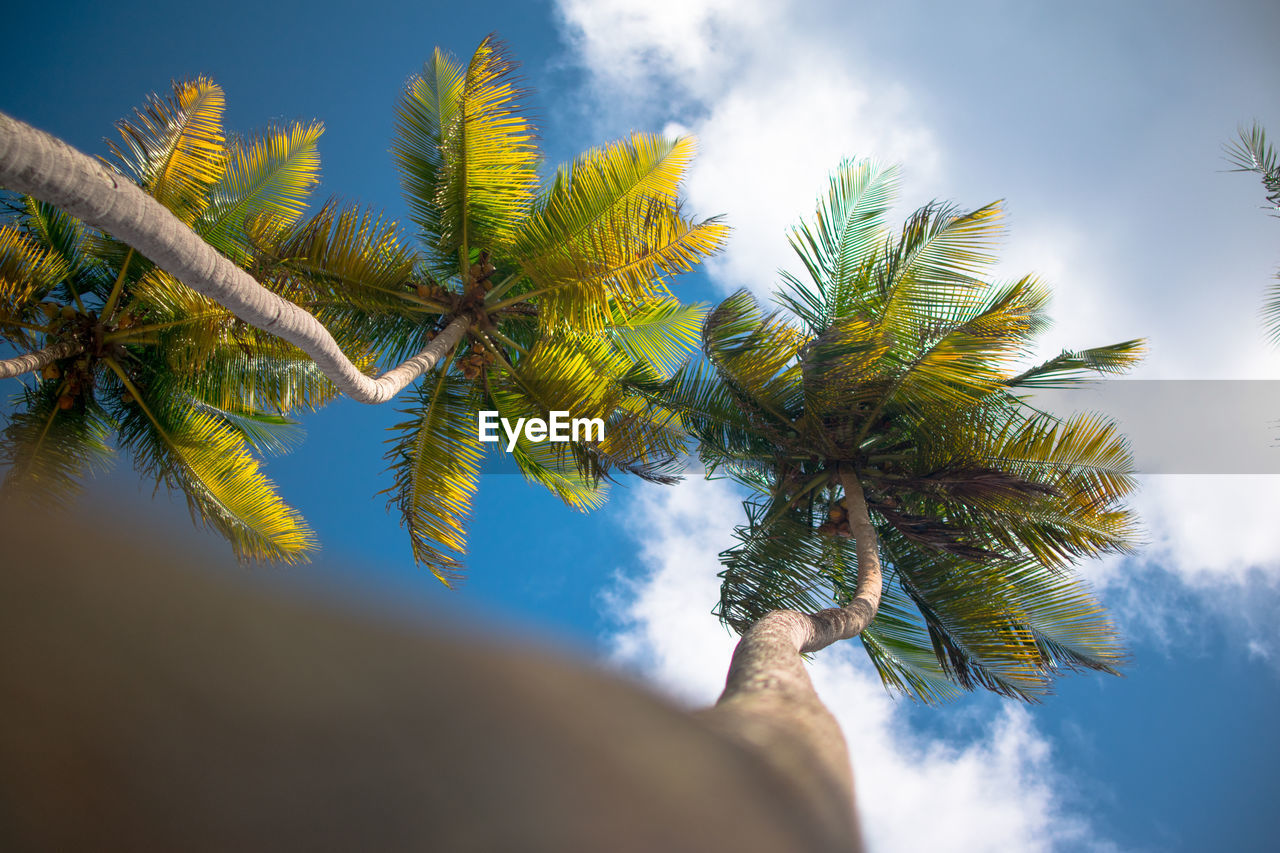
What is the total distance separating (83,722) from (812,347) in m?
7.40

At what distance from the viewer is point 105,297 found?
949 cm

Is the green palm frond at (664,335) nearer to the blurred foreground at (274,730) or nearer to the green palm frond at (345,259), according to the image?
the green palm frond at (345,259)

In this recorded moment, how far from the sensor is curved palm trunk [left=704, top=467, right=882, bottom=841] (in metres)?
1.06

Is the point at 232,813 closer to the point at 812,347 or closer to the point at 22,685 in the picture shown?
the point at 22,685

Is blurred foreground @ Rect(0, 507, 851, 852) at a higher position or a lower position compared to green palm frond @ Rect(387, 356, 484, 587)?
lower

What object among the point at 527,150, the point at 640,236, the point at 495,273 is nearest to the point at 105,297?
the point at 495,273

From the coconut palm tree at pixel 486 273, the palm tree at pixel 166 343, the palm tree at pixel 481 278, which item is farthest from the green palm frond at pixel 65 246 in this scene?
the coconut palm tree at pixel 486 273

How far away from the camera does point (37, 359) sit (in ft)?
25.7

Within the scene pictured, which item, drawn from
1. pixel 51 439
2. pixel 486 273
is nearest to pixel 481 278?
pixel 486 273

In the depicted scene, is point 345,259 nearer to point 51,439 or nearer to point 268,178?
point 268,178

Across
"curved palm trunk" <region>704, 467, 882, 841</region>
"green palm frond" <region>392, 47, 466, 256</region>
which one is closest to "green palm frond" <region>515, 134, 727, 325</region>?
"green palm frond" <region>392, 47, 466, 256</region>

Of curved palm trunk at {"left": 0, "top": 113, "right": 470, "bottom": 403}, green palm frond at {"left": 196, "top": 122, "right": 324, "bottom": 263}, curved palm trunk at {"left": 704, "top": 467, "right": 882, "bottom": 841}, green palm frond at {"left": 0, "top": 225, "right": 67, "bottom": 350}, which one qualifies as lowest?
curved palm trunk at {"left": 704, "top": 467, "right": 882, "bottom": 841}

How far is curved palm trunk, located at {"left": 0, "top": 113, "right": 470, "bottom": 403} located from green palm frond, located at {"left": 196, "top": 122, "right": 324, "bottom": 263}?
188 inches

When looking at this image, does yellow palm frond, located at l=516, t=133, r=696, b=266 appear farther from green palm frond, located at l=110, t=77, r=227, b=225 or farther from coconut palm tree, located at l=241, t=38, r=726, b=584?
green palm frond, located at l=110, t=77, r=227, b=225
